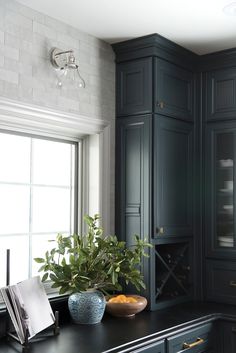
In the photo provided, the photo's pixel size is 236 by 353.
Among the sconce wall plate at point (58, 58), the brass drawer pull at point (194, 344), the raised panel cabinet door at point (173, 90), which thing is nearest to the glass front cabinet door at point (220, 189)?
the raised panel cabinet door at point (173, 90)

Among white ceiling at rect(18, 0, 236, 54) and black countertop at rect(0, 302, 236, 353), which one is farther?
white ceiling at rect(18, 0, 236, 54)

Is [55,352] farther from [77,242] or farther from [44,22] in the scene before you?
[44,22]

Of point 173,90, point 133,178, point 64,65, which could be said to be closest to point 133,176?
point 133,178

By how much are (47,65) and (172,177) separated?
113 centimetres

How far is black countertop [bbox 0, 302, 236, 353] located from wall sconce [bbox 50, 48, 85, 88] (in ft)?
4.55

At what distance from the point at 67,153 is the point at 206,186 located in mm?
1046

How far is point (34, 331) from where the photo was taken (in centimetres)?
262

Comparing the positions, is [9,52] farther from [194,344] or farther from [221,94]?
[194,344]

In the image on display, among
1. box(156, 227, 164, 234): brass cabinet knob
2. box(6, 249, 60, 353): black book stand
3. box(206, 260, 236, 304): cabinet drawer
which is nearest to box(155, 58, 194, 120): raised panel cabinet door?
box(156, 227, 164, 234): brass cabinet knob

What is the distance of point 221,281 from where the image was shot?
146 inches

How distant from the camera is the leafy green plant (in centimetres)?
294

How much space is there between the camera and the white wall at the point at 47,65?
287 centimetres

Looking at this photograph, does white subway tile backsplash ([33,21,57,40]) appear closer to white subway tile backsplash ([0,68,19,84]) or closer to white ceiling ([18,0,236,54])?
white ceiling ([18,0,236,54])

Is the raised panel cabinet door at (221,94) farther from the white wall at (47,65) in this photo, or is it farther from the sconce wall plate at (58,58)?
the sconce wall plate at (58,58)
